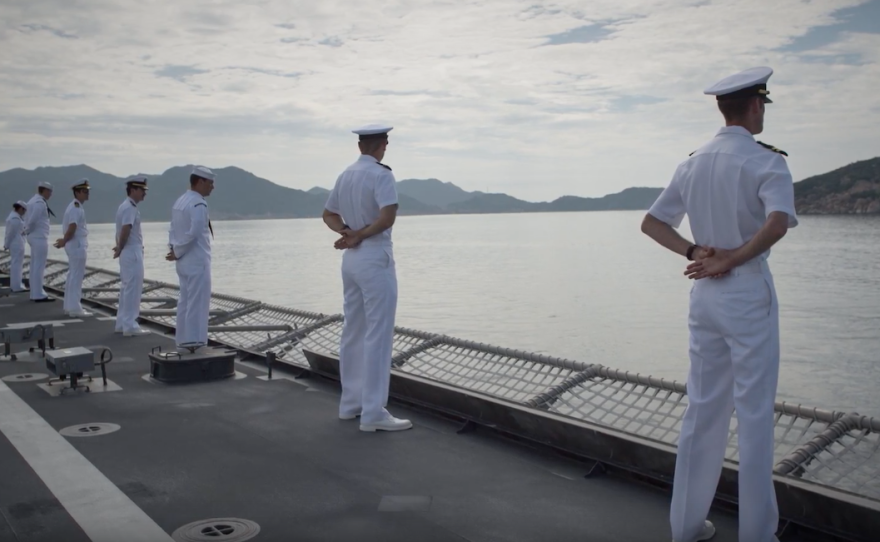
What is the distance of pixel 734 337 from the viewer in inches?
122

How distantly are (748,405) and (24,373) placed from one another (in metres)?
6.35

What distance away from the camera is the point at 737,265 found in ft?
10.2

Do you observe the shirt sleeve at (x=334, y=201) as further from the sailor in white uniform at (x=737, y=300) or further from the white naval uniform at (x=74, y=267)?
the white naval uniform at (x=74, y=267)

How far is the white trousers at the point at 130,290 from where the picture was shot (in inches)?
389

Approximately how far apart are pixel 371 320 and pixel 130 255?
5.99 metres

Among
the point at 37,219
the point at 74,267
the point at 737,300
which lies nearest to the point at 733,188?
the point at 737,300

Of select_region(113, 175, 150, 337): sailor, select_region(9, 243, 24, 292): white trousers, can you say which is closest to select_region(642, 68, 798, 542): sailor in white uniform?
select_region(113, 175, 150, 337): sailor

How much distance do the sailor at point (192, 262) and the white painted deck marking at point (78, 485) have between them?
2.56m

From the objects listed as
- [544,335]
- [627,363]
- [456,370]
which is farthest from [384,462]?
[544,335]

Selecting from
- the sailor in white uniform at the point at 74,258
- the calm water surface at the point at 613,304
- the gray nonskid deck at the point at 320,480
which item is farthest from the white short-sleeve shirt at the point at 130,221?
the calm water surface at the point at 613,304

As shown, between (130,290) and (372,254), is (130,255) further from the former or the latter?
(372,254)

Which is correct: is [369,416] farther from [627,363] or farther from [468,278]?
[468,278]

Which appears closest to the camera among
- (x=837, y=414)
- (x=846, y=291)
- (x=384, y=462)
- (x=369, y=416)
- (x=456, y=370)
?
(x=837, y=414)

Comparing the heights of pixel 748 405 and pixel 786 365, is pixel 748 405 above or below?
above
